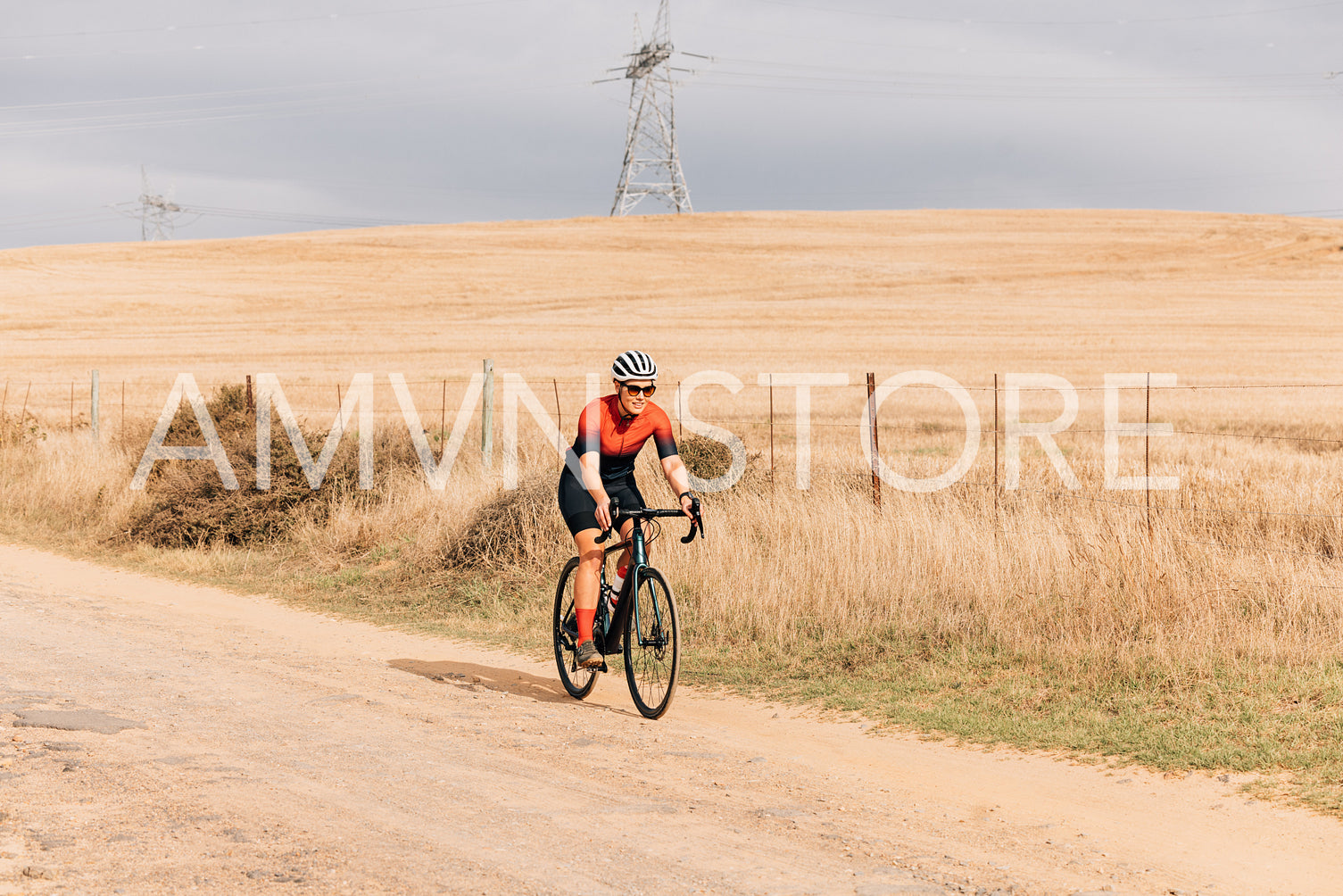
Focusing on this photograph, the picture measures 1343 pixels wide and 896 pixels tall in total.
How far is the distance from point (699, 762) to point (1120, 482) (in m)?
9.71

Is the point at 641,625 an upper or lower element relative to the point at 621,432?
lower

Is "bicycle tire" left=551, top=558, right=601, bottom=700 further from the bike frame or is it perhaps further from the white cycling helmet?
the white cycling helmet

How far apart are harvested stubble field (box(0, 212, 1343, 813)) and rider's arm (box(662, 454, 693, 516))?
1.83 meters

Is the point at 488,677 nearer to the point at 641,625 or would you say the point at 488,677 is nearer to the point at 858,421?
the point at 641,625

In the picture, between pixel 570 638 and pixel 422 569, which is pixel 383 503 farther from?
pixel 570 638

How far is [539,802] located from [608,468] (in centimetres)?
249

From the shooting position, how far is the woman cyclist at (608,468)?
7246 millimetres

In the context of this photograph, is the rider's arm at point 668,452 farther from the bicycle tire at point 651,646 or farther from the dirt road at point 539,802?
the dirt road at point 539,802

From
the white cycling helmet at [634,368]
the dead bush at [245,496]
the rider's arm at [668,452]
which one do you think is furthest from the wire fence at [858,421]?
the white cycling helmet at [634,368]

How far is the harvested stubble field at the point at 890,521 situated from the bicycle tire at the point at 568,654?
3.48ft

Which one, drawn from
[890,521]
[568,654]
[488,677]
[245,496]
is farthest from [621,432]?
[245,496]

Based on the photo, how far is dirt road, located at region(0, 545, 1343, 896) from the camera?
4766 millimetres

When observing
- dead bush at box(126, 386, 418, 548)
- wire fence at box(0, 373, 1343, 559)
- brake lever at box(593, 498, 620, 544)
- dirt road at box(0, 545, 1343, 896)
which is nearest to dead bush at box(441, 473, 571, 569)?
wire fence at box(0, 373, 1343, 559)

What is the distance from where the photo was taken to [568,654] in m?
8.23
